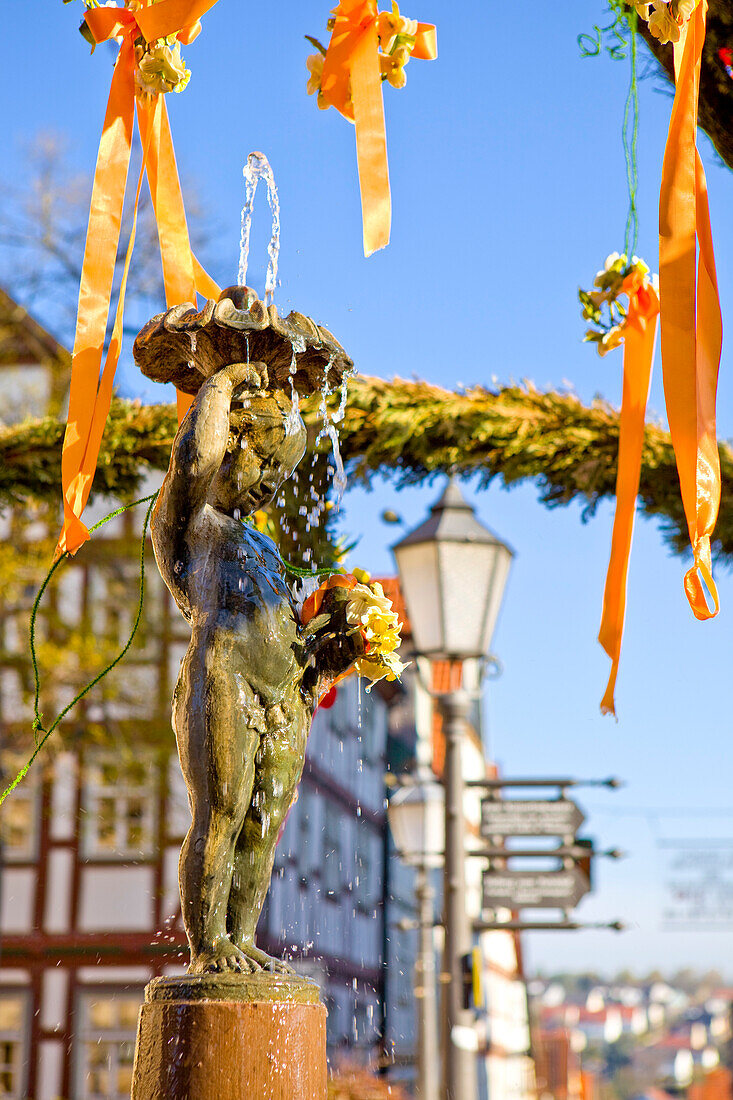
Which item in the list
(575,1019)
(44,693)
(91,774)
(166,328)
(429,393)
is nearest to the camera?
(166,328)

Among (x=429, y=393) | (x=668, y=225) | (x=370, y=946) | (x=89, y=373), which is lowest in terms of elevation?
(x=370, y=946)

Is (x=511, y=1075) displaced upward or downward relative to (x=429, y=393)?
downward

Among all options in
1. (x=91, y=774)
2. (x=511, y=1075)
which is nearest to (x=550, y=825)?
(x=91, y=774)

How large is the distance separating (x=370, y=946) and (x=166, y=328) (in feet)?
63.3

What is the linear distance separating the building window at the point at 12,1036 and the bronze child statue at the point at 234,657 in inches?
537

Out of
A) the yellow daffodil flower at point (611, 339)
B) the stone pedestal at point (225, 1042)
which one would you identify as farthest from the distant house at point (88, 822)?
the stone pedestal at point (225, 1042)

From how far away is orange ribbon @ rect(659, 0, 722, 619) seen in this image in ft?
8.60

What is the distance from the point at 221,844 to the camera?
2.15 metres

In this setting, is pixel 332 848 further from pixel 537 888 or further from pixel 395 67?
pixel 395 67

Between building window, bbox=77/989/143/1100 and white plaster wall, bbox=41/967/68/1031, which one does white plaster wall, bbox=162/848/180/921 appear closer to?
building window, bbox=77/989/143/1100

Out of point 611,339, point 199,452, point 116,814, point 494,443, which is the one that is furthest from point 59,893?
point 199,452

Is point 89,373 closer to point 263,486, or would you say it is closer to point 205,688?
point 263,486

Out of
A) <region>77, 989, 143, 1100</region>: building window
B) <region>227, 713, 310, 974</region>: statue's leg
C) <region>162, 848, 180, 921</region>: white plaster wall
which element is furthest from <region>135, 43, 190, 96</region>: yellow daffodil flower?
<region>77, 989, 143, 1100</region>: building window

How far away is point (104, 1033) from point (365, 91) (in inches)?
542
